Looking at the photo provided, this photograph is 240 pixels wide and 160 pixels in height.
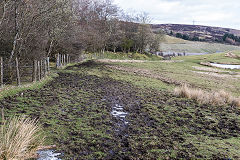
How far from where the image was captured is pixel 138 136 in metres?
8.34

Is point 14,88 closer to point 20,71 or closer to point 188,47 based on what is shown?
point 20,71

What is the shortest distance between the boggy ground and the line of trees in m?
5.18

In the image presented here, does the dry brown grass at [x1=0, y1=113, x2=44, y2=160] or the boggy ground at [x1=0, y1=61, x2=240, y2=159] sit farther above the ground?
the dry brown grass at [x1=0, y1=113, x2=44, y2=160]

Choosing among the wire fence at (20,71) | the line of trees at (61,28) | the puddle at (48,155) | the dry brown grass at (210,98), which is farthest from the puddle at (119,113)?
the line of trees at (61,28)

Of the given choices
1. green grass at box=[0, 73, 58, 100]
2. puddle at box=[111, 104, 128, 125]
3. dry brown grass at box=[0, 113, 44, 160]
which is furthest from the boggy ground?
dry brown grass at box=[0, 113, 44, 160]

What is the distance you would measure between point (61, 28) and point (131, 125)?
21.2 metres

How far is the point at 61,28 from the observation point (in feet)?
91.4

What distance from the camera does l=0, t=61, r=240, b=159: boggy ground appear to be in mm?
6957

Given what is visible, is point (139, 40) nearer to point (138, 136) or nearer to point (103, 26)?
point (103, 26)

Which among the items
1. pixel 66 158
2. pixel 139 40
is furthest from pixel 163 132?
pixel 139 40

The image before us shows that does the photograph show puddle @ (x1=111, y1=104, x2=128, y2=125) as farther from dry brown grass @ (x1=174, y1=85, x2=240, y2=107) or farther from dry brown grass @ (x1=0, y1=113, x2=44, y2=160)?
dry brown grass @ (x1=174, y1=85, x2=240, y2=107)

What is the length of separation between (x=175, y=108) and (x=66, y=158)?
833 centimetres

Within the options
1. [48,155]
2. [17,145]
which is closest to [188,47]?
[48,155]

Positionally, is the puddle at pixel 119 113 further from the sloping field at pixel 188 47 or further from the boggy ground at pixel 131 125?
the sloping field at pixel 188 47
